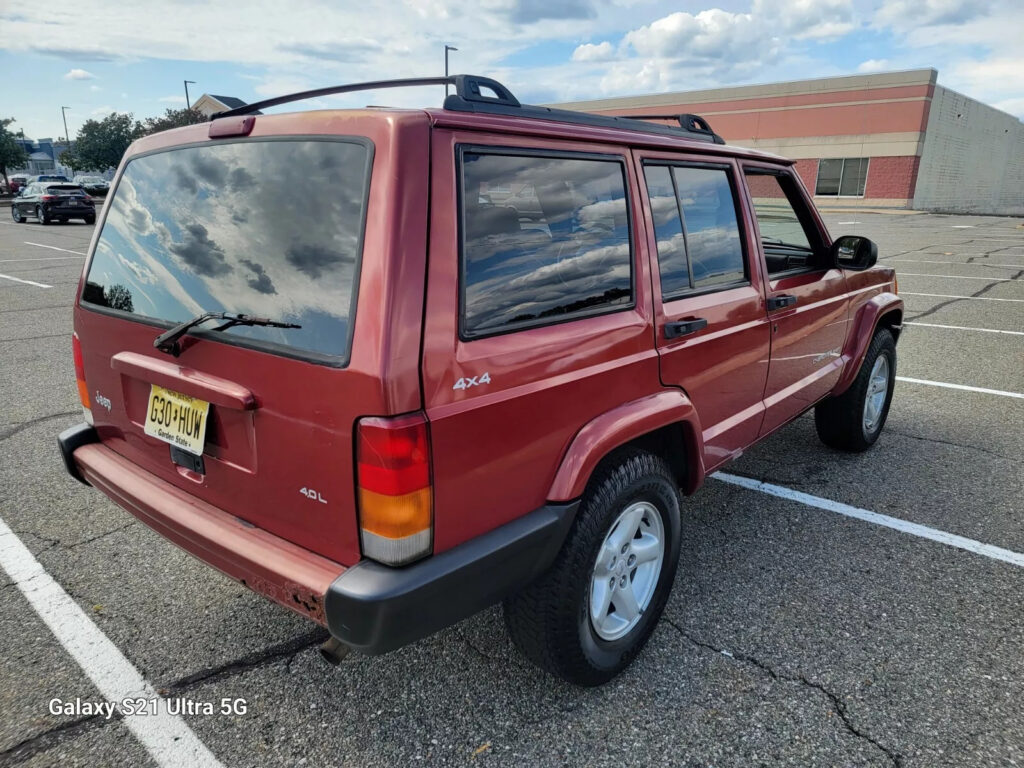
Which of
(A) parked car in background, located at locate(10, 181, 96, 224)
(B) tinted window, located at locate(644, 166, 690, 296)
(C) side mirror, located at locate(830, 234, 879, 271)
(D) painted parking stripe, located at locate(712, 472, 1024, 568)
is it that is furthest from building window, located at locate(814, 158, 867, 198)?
(B) tinted window, located at locate(644, 166, 690, 296)

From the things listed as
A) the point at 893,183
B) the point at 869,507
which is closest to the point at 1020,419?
the point at 869,507

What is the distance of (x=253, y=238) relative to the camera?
1959mm

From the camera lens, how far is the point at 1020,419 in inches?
198

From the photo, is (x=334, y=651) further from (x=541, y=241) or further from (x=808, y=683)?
(x=808, y=683)

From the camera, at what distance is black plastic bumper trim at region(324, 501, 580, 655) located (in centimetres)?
171

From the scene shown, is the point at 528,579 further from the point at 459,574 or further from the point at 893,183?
the point at 893,183

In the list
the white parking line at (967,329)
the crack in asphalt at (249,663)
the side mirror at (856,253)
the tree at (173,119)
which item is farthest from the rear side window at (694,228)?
the tree at (173,119)

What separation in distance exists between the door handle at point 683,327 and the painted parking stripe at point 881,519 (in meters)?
1.68

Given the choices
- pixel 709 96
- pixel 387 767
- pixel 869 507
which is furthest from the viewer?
pixel 709 96

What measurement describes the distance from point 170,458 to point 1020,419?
18.2ft

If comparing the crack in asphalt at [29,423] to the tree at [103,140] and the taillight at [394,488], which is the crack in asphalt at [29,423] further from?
the tree at [103,140]

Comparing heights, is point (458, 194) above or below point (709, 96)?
below

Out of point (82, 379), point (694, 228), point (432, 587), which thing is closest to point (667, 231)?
point (694, 228)

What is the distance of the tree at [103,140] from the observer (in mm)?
53312
